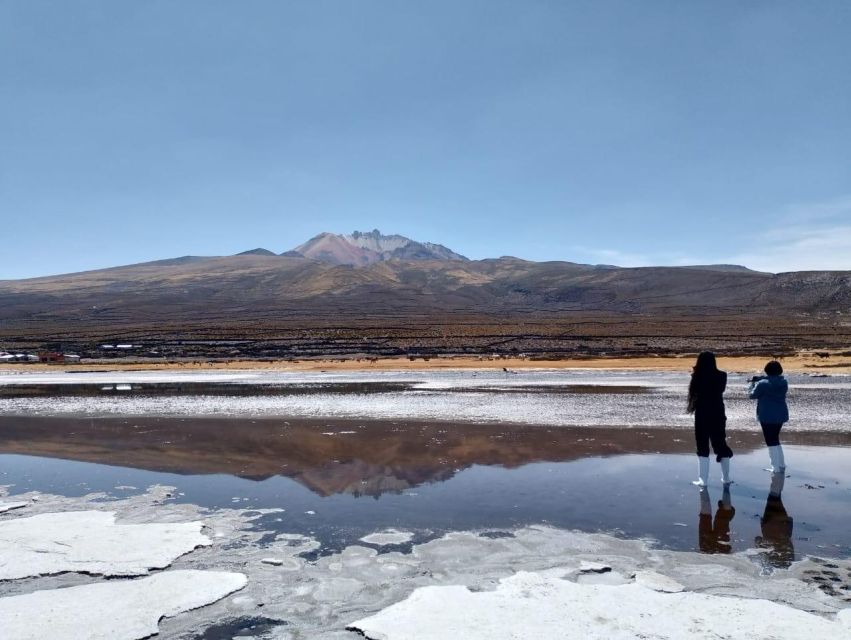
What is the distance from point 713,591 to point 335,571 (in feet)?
11.2

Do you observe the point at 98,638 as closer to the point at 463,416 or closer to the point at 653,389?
the point at 463,416

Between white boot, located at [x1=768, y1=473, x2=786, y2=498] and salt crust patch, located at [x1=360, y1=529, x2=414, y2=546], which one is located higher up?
white boot, located at [x1=768, y1=473, x2=786, y2=498]

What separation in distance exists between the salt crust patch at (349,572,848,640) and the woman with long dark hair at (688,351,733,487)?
416 centimetres

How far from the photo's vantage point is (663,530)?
745 cm

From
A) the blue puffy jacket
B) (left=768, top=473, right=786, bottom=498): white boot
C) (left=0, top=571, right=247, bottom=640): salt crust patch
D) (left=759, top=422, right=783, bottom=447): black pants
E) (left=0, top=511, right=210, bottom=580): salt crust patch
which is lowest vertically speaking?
(left=0, top=511, right=210, bottom=580): salt crust patch

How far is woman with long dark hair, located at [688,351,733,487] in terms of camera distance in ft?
30.8

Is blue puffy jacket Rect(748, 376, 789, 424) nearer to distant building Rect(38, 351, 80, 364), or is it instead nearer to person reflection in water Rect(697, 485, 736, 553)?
person reflection in water Rect(697, 485, 736, 553)

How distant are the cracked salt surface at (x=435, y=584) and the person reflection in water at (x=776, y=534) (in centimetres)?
22

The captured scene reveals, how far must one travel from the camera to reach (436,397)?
2366 cm

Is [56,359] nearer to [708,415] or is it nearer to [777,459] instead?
[708,415]

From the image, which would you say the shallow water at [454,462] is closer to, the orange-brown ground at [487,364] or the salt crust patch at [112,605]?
the salt crust patch at [112,605]

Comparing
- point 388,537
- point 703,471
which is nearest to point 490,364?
point 703,471

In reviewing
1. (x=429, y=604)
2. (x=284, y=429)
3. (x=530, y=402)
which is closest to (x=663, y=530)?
(x=429, y=604)

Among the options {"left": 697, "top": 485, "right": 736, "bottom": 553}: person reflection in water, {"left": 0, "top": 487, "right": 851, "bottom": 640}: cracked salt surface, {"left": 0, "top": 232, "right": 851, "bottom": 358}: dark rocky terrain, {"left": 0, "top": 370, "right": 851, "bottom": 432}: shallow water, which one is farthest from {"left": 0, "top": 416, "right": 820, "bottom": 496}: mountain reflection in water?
{"left": 0, "top": 232, "right": 851, "bottom": 358}: dark rocky terrain
